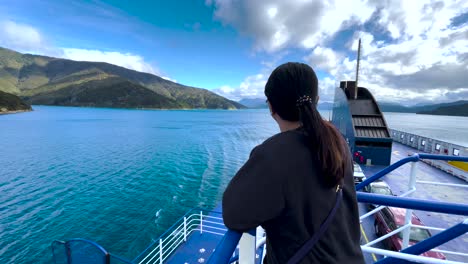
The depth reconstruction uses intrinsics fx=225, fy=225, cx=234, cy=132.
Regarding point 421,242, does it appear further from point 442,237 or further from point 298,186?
point 298,186

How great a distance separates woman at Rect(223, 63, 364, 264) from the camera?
0.94 metres

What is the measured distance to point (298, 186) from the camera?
980mm

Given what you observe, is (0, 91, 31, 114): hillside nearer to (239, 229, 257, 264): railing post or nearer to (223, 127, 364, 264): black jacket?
(239, 229, 257, 264): railing post

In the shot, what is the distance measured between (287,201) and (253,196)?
162 millimetres

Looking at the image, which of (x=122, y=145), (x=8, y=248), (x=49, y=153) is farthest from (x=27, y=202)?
(x=122, y=145)

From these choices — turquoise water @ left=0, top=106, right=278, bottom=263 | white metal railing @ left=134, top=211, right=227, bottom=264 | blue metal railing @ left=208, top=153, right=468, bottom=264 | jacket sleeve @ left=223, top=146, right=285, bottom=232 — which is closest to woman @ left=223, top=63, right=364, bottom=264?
jacket sleeve @ left=223, top=146, right=285, bottom=232

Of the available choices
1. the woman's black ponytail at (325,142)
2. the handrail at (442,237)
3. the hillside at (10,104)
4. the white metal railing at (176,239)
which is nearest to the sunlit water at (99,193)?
the white metal railing at (176,239)

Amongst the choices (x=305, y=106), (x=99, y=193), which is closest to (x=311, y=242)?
(x=305, y=106)

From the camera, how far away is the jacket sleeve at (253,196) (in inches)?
36.7

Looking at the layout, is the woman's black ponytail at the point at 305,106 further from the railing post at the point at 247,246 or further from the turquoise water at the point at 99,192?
the turquoise water at the point at 99,192

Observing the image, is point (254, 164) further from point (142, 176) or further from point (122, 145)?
point (122, 145)

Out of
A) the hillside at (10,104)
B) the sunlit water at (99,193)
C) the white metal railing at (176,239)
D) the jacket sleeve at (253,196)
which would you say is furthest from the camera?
the hillside at (10,104)

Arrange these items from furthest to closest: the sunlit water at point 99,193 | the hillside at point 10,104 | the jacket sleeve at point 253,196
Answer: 1. the hillside at point 10,104
2. the sunlit water at point 99,193
3. the jacket sleeve at point 253,196

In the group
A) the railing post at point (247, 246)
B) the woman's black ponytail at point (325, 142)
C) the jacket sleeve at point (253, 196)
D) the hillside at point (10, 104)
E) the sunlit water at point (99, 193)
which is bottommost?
the sunlit water at point (99, 193)
